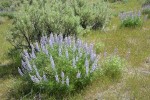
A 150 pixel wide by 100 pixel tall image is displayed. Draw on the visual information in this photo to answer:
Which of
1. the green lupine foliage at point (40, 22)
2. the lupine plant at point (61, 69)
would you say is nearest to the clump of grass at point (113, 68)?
the lupine plant at point (61, 69)

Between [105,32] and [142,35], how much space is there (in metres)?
1.39

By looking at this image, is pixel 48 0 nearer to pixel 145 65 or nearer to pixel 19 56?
pixel 19 56

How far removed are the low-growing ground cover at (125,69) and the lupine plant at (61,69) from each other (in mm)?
247

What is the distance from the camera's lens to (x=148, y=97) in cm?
580

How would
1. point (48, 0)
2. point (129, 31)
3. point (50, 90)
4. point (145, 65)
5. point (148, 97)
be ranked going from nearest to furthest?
point (148, 97) → point (50, 90) → point (145, 65) → point (48, 0) → point (129, 31)

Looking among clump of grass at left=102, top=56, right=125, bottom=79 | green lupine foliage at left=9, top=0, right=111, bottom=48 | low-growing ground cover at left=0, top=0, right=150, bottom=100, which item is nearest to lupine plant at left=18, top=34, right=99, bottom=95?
low-growing ground cover at left=0, top=0, right=150, bottom=100

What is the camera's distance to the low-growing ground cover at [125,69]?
616cm

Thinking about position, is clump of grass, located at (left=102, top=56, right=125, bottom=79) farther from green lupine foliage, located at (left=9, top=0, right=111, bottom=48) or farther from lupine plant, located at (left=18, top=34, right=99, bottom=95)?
green lupine foliage, located at (left=9, top=0, right=111, bottom=48)

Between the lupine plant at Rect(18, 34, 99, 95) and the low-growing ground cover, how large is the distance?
0.25 m

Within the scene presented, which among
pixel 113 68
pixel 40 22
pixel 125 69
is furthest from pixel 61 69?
pixel 40 22

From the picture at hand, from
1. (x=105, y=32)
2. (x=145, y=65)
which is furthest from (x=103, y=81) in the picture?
(x=105, y=32)

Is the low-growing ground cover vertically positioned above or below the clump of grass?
below

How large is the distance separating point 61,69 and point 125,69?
1556 millimetres

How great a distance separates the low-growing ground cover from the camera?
6156 millimetres
